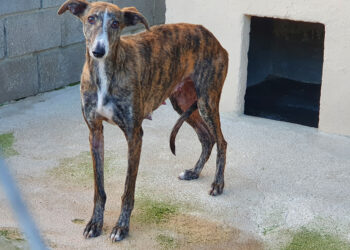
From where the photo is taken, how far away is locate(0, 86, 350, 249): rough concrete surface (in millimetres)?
4809

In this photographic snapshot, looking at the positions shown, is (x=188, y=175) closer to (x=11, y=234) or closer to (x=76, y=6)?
(x=11, y=234)

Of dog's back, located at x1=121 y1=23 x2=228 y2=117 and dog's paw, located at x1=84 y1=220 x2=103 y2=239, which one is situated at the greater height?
dog's back, located at x1=121 y1=23 x2=228 y2=117

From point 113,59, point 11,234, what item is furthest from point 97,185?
point 113,59

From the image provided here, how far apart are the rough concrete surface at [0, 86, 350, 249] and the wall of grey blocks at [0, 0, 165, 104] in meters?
0.38

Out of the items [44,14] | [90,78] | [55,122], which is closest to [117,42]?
[90,78]

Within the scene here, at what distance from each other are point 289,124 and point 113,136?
1875 mm

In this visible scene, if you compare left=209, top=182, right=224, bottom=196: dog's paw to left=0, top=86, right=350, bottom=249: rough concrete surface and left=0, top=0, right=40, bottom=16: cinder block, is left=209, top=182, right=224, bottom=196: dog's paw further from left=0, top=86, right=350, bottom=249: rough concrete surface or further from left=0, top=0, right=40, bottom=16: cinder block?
left=0, top=0, right=40, bottom=16: cinder block

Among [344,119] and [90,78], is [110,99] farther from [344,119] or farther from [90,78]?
[344,119]

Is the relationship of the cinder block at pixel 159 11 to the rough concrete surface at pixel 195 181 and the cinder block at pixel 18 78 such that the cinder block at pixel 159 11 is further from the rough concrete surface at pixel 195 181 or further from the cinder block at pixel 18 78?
the rough concrete surface at pixel 195 181

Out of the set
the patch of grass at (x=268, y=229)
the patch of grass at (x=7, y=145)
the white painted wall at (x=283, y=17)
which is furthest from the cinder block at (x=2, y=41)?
the patch of grass at (x=268, y=229)

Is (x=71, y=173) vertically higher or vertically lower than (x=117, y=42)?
lower

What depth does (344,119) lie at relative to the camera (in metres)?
6.65

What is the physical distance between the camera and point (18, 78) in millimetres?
7504

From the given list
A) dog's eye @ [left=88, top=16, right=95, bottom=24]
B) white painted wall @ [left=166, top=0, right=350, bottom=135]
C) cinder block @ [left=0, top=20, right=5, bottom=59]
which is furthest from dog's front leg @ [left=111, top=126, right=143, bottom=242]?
cinder block @ [left=0, top=20, right=5, bottom=59]
